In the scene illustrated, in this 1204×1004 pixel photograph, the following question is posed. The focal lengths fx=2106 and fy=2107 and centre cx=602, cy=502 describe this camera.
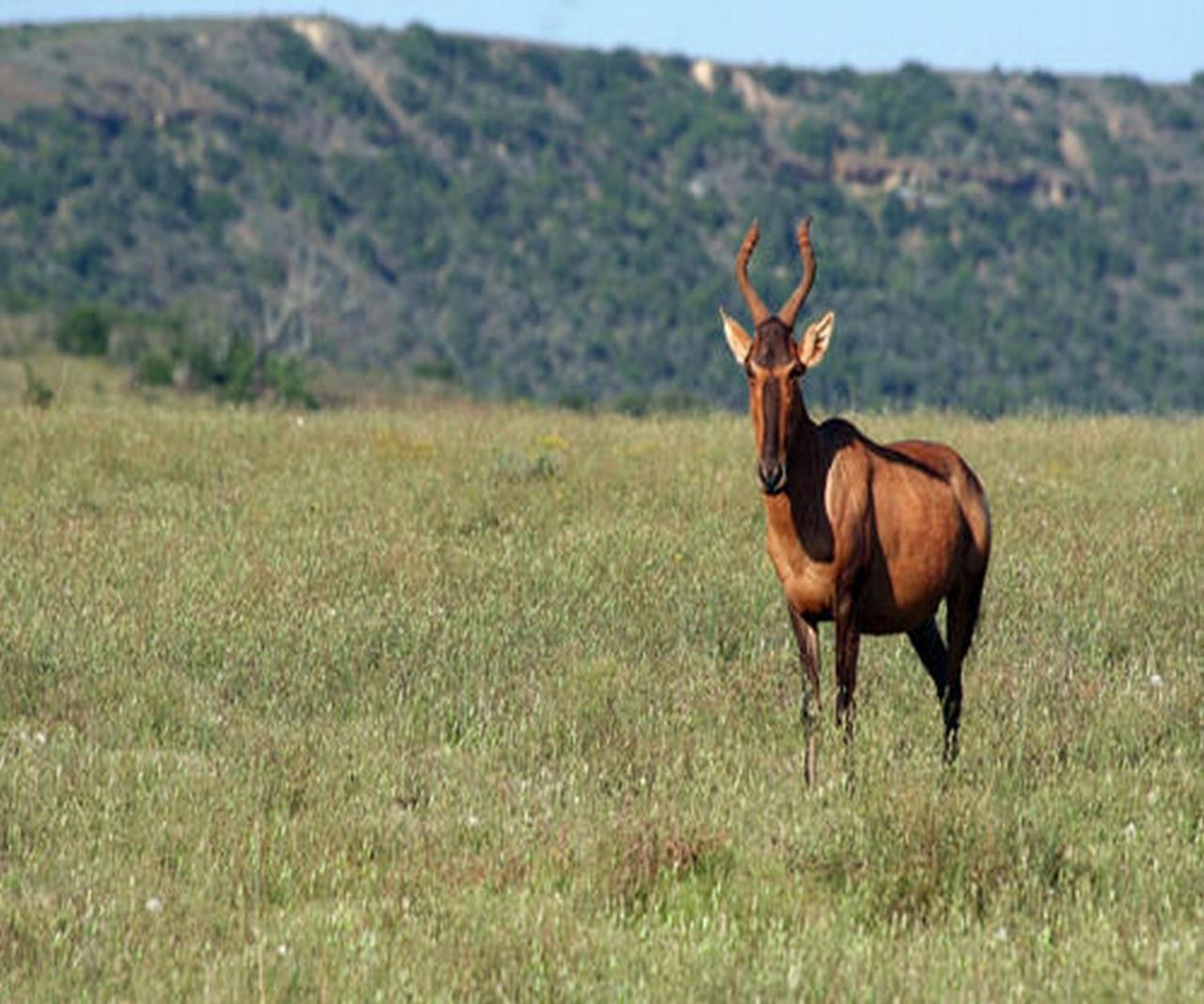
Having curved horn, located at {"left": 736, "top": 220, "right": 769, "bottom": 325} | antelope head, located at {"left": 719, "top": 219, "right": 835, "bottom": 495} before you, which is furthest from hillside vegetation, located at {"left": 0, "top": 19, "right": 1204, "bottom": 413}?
antelope head, located at {"left": 719, "top": 219, "right": 835, "bottom": 495}

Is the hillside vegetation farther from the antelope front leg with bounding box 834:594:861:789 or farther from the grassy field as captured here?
the antelope front leg with bounding box 834:594:861:789

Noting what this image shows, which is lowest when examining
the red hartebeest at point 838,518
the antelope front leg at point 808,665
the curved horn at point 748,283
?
the antelope front leg at point 808,665

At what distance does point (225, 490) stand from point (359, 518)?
1676 mm

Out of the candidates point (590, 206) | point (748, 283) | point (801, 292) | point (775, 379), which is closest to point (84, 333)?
point (748, 283)

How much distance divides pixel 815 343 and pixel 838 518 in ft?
2.62

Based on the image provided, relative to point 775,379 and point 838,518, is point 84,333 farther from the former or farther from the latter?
point 775,379

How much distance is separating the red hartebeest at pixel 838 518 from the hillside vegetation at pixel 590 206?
39206 millimetres

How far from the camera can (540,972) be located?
6602 mm

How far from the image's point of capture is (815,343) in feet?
29.0

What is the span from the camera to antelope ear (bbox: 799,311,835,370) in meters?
8.74

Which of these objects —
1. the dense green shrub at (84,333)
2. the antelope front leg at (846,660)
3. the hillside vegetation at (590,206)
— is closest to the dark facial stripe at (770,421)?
the antelope front leg at (846,660)

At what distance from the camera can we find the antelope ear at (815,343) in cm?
874

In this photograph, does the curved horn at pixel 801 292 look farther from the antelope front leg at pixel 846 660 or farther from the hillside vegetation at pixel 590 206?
the hillside vegetation at pixel 590 206

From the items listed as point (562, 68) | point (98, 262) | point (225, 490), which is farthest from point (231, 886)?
point (562, 68)
